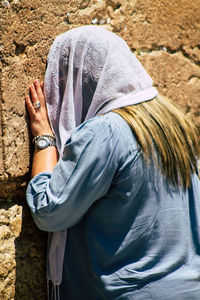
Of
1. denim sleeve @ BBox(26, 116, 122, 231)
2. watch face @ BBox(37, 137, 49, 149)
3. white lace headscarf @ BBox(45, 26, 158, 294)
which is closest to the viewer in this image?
denim sleeve @ BBox(26, 116, 122, 231)

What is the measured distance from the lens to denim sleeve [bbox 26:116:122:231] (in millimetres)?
1633

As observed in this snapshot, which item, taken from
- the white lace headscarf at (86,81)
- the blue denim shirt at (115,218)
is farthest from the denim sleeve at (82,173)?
the white lace headscarf at (86,81)

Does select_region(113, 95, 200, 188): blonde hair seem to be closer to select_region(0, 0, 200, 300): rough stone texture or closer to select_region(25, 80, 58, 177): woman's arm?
select_region(25, 80, 58, 177): woman's arm

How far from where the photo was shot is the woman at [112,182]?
1.66 meters

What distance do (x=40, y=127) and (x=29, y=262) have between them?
57 cm

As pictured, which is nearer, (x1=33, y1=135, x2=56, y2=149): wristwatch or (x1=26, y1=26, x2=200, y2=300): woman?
(x1=26, y1=26, x2=200, y2=300): woman

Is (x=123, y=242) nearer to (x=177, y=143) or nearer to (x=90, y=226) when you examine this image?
(x=90, y=226)

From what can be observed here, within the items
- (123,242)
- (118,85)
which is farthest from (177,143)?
(123,242)

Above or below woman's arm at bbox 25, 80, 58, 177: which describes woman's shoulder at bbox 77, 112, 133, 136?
above

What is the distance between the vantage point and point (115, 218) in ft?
5.68

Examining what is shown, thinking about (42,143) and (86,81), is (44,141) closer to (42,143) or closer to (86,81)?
(42,143)

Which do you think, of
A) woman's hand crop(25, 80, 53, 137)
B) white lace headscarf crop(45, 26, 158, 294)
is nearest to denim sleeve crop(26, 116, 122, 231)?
white lace headscarf crop(45, 26, 158, 294)

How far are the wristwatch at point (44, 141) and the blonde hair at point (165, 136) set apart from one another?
12.7 inches

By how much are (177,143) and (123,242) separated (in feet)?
1.38
